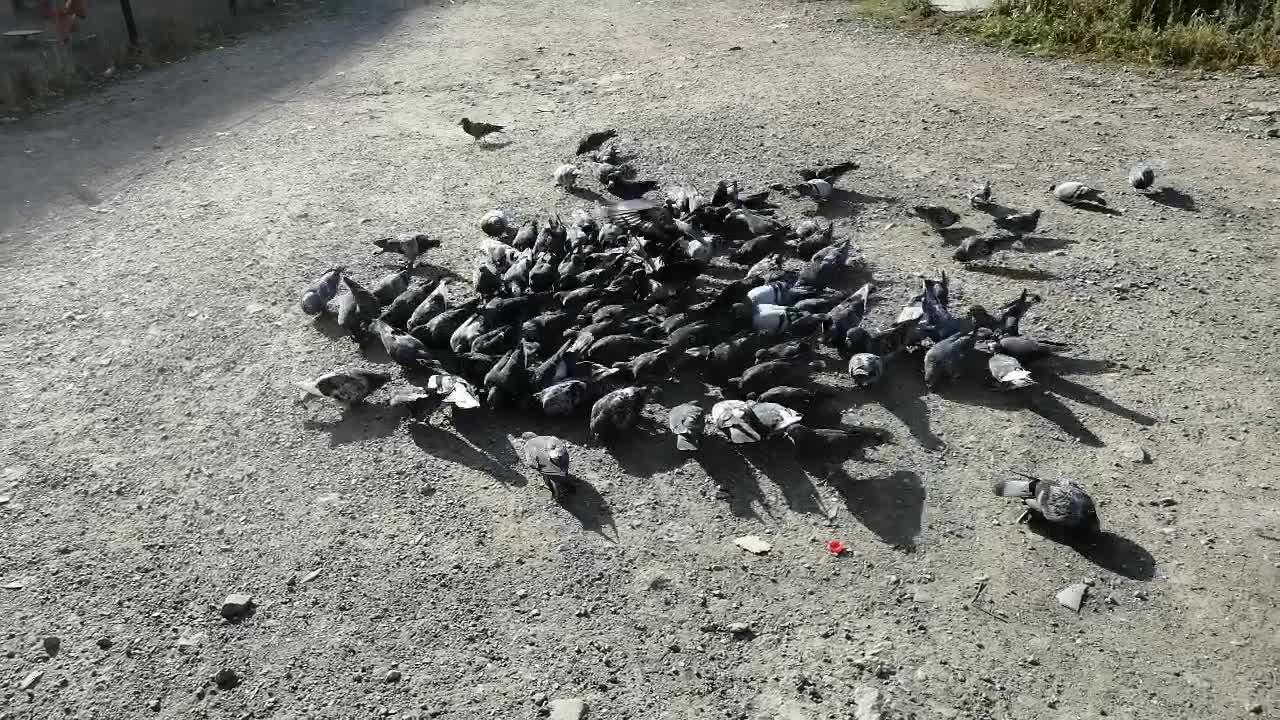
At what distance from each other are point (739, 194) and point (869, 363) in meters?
2.39

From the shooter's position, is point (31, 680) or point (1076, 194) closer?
point (31, 680)

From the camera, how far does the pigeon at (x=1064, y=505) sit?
3543mm

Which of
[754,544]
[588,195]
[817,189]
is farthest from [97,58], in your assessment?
[754,544]

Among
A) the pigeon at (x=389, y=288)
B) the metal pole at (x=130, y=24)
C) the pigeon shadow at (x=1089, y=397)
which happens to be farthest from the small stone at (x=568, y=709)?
the metal pole at (x=130, y=24)

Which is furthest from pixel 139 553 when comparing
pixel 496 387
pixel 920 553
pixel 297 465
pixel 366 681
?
pixel 920 553

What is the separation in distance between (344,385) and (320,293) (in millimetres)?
946

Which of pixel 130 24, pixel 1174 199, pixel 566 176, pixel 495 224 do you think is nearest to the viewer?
pixel 495 224

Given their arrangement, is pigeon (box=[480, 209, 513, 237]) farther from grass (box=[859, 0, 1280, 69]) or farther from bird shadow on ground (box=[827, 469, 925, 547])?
grass (box=[859, 0, 1280, 69])

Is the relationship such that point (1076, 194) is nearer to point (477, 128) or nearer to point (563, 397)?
point (563, 397)

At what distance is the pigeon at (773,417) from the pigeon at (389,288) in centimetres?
224

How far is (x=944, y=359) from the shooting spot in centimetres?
442

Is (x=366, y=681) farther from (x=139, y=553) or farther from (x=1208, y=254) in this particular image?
(x=1208, y=254)

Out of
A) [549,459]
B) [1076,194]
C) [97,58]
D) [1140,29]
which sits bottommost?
[549,459]

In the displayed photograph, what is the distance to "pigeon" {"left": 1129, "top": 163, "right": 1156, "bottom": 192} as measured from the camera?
6219mm
